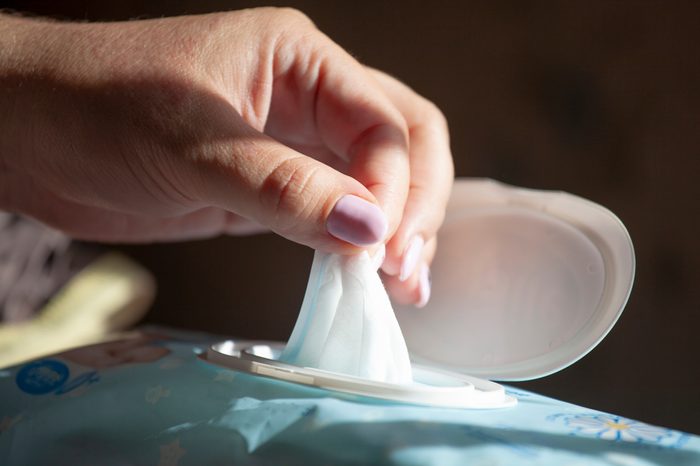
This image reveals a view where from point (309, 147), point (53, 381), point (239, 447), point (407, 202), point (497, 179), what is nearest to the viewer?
point (239, 447)

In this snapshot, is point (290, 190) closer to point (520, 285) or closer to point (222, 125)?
point (222, 125)

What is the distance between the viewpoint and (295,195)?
1.79 ft

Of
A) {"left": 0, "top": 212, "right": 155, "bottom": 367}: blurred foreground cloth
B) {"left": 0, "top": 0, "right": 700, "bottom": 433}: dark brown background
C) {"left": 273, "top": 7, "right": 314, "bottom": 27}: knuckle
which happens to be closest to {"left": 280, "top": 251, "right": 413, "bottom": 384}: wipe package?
{"left": 273, "top": 7, "right": 314, "bottom": 27}: knuckle

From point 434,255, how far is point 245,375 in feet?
0.97

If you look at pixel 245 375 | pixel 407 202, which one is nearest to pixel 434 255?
pixel 407 202

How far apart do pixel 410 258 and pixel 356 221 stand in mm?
177

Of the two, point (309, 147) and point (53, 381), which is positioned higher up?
point (309, 147)

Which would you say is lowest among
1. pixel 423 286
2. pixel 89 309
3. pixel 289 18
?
pixel 89 309

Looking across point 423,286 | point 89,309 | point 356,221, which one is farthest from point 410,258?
point 89,309

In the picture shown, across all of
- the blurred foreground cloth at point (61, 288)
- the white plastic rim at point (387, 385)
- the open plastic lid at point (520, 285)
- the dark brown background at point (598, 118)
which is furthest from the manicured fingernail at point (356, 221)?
the blurred foreground cloth at point (61, 288)

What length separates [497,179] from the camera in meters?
1.15

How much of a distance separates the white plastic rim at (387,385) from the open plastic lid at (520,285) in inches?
3.1

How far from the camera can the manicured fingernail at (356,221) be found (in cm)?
54

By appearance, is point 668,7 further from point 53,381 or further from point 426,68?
point 53,381
